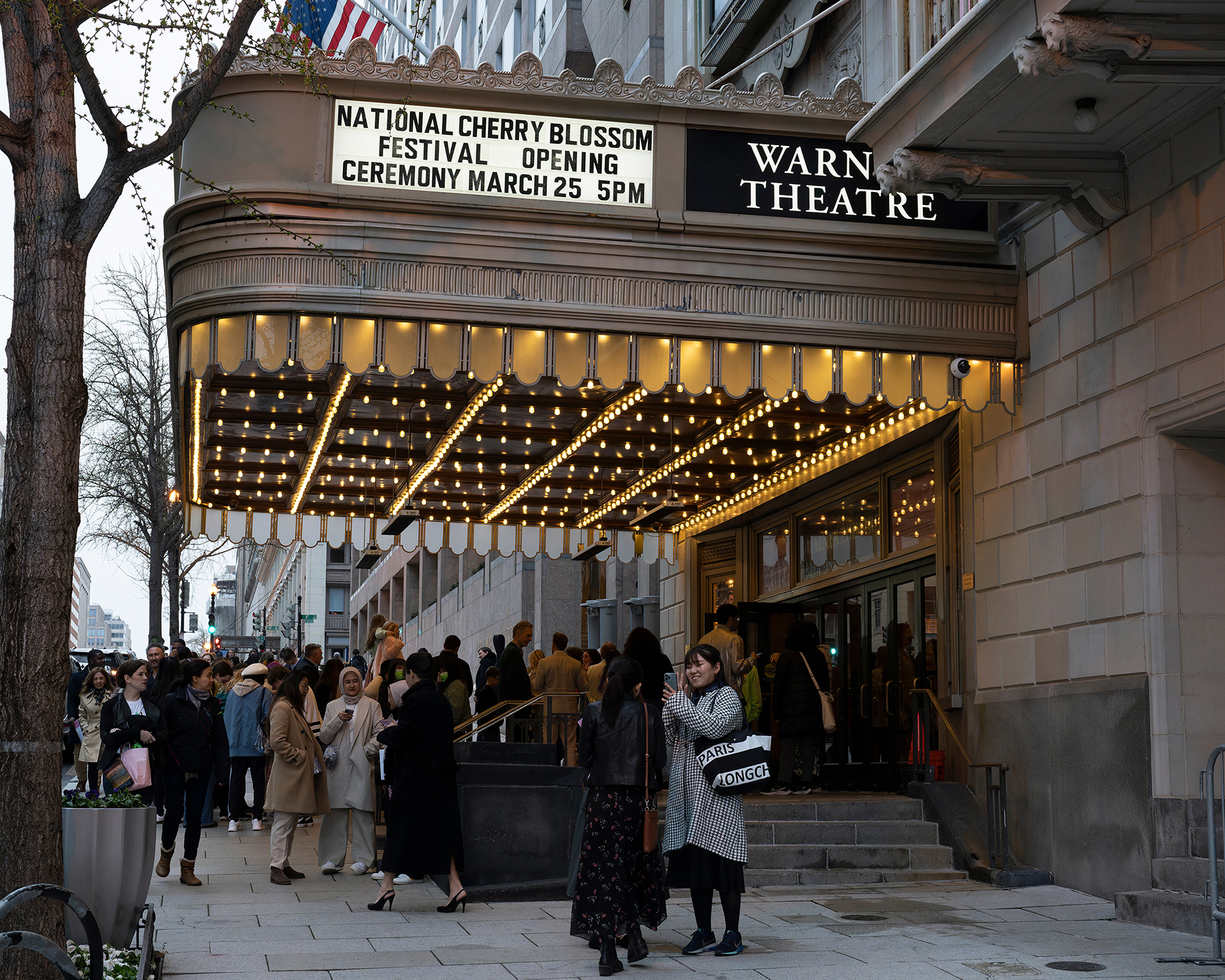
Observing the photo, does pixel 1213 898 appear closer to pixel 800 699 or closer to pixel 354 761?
pixel 800 699

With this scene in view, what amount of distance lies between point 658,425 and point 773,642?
4063 mm

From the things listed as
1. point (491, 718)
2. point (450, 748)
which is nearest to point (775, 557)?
point (491, 718)

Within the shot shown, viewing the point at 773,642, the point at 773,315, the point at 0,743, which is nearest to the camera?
the point at 0,743

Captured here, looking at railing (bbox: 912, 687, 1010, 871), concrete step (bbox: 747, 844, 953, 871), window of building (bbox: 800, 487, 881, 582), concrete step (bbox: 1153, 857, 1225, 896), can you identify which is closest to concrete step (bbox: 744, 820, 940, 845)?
concrete step (bbox: 747, 844, 953, 871)

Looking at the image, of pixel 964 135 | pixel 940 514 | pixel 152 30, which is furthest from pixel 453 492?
pixel 152 30

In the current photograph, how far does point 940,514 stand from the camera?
14.6m

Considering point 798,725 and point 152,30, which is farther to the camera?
point 798,725

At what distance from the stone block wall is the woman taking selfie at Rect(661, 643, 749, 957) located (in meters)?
3.72

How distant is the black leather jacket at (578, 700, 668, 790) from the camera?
835cm

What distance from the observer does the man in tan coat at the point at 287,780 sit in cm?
1179

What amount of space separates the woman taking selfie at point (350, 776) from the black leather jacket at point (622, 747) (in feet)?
13.4

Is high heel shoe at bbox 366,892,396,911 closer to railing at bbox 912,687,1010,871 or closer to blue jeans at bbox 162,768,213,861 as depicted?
blue jeans at bbox 162,768,213,861

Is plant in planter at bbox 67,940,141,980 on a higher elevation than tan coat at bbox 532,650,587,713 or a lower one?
lower

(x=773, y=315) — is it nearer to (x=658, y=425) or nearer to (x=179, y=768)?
(x=658, y=425)
